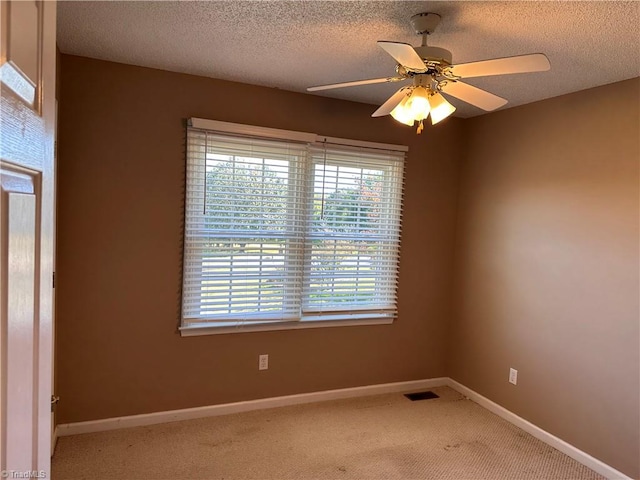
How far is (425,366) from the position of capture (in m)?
3.72

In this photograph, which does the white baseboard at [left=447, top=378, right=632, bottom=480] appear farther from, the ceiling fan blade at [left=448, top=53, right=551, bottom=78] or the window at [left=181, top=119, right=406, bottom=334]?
the ceiling fan blade at [left=448, top=53, right=551, bottom=78]

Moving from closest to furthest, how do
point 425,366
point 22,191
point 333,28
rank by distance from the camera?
1. point 22,191
2. point 333,28
3. point 425,366

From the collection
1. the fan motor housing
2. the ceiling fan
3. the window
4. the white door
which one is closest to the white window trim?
the window

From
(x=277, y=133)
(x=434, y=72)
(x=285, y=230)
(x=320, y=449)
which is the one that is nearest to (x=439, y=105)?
(x=434, y=72)

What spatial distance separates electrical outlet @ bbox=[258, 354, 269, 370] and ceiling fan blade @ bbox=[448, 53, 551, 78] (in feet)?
7.50

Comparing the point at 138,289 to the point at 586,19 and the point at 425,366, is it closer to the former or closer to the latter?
the point at 425,366

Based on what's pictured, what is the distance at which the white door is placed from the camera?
724mm

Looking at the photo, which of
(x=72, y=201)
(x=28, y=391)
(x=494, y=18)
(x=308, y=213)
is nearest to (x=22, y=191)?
(x=28, y=391)

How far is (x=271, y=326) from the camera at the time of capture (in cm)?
314

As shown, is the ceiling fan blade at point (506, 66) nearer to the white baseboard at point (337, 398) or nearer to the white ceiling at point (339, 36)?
the white ceiling at point (339, 36)

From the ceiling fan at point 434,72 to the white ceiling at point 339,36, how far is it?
0.58 feet

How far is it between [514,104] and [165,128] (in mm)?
2466

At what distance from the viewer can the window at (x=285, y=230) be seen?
2893 mm

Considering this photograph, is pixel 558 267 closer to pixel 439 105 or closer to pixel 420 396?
pixel 420 396
